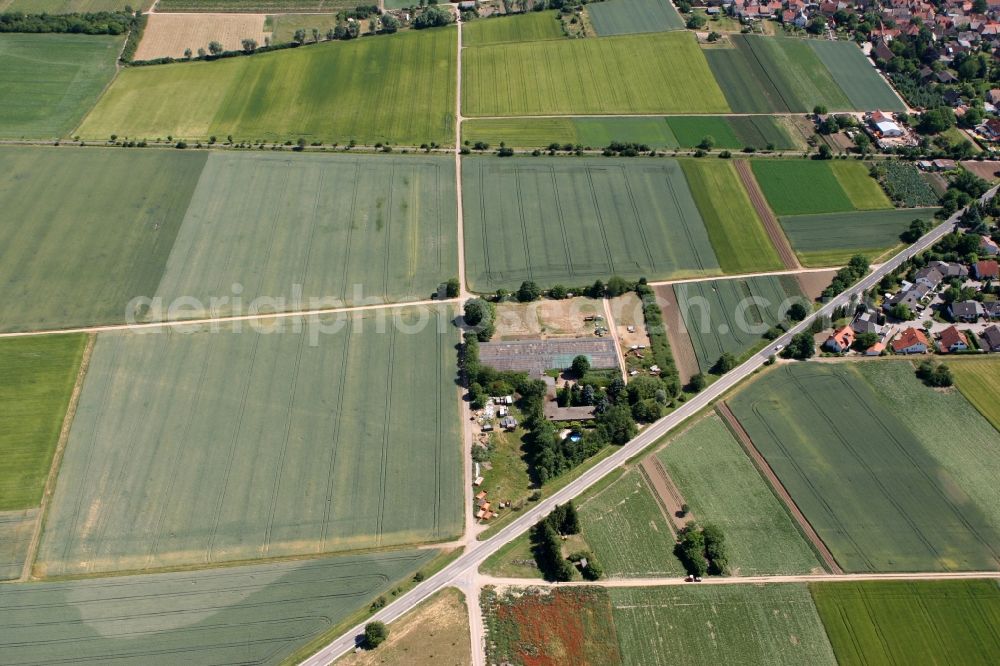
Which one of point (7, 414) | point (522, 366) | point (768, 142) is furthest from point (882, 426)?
point (7, 414)

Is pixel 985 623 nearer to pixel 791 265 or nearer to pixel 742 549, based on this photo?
pixel 742 549

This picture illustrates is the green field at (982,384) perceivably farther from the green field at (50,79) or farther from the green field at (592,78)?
the green field at (50,79)

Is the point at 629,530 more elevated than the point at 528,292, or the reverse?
the point at 528,292

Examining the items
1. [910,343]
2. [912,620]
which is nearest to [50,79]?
[910,343]

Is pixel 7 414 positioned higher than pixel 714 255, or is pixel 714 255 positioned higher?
pixel 714 255

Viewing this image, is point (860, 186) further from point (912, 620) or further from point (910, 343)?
point (912, 620)

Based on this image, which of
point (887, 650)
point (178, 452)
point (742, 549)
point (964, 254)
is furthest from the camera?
point (964, 254)

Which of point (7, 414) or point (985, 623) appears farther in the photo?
point (7, 414)

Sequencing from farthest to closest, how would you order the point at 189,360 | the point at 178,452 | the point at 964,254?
the point at 964,254
the point at 189,360
the point at 178,452
